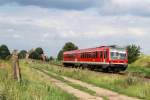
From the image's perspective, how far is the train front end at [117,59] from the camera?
4916 cm

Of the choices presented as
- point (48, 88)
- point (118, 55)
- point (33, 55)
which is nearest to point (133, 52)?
point (118, 55)

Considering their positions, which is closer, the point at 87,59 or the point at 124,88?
the point at 124,88

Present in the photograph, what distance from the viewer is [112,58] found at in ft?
162

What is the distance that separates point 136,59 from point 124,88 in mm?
55030

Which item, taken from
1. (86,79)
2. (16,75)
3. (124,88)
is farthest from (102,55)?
(16,75)

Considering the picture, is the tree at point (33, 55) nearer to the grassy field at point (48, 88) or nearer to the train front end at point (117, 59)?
the train front end at point (117, 59)

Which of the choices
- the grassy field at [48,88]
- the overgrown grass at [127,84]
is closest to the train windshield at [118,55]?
the grassy field at [48,88]

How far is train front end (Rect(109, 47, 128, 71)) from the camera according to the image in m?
49.2

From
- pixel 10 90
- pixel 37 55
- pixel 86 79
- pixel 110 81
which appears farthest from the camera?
pixel 37 55

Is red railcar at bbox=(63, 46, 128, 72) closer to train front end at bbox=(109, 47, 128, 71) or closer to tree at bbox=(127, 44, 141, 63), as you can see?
train front end at bbox=(109, 47, 128, 71)

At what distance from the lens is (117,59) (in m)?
49.8

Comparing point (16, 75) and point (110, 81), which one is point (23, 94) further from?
point (110, 81)

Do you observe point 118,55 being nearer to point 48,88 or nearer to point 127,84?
point 127,84

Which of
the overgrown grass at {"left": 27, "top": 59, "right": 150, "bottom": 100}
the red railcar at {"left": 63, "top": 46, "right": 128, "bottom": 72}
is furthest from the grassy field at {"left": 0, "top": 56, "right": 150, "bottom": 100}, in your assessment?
the red railcar at {"left": 63, "top": 46, "right": 128, "bottom": 72}
